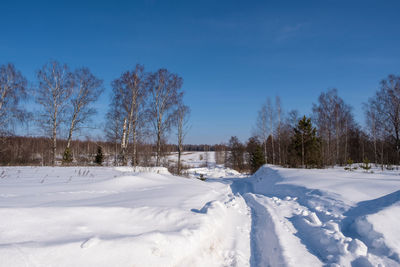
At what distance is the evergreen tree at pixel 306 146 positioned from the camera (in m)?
20.6

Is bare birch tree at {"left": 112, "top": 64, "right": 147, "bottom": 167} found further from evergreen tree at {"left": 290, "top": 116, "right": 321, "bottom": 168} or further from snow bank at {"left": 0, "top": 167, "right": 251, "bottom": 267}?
evergreen tree at {"left": 290, "top": 116, "right": 321, "bottom": 168}

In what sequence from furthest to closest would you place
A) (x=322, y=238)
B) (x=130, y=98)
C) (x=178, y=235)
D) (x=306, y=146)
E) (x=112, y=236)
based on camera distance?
Result: (x=306, y=146) < (x=130, y=98) < (x=322, y=238) < (x=178, y=235) < (x=112, y=236)

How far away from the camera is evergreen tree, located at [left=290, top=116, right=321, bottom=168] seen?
67.6 feet

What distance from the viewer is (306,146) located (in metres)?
21.1

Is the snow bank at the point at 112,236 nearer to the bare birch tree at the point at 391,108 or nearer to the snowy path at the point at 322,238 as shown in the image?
the snowy path at the point at 322,238

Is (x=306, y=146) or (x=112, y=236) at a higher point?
(x=306, y=146)

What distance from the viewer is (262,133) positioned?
25781 mm

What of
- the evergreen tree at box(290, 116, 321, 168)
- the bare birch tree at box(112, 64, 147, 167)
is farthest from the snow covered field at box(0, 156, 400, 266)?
the evergreen tree at box(290, 116, 321, 168)

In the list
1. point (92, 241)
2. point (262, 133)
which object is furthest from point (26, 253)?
point (262, 133)

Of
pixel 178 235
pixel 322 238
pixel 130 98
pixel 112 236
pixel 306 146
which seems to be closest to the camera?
pixel 112 236

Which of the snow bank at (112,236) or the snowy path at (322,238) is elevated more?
the snow bank at (112,236)

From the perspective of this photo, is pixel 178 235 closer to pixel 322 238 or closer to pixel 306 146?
pixel 322 238

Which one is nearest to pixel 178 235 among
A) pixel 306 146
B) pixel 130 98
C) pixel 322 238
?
pixel 322 238

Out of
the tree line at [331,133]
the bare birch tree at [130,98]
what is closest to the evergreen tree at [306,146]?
the tree line at [331,133]
